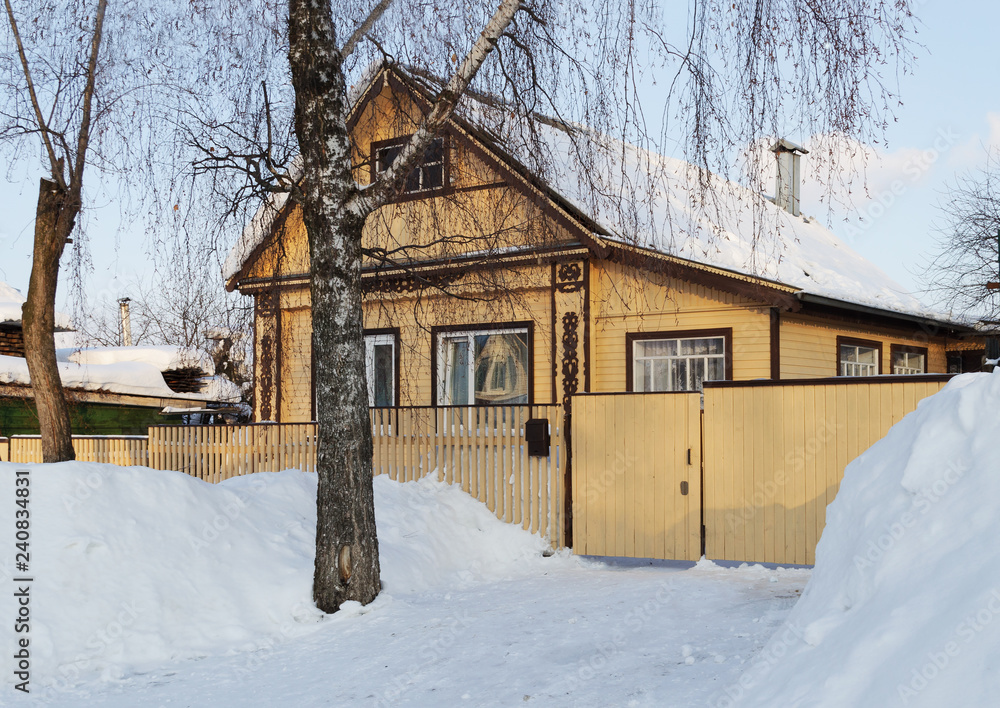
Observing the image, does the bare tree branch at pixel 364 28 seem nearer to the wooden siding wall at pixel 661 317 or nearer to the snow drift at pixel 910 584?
the wooden siding wall at pixel 661 317

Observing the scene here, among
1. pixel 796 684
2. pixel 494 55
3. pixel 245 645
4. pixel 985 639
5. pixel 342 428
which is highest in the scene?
pixel 494 55

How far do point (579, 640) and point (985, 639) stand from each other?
3.41 m

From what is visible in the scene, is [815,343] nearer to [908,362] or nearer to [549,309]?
[549,309]

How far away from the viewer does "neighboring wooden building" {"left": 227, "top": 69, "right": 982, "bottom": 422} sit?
13.2 metres

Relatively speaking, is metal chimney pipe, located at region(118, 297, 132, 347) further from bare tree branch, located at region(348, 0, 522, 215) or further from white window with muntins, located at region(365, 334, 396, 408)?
bare tree branch, located at region(348, 0, 522, 215)

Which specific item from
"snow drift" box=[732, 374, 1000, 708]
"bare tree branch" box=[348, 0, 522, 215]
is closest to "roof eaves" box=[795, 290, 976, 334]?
"bare tree branch" box=[348, 0, 522, 215]

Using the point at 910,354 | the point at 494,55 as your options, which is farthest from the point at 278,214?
the point at 910,354

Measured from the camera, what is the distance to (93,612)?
6555mm

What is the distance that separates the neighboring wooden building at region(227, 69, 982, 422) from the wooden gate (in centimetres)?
231

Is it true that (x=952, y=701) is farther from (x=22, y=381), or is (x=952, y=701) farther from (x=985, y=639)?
(x=22, y=381)

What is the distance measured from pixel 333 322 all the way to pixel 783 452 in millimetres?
4597

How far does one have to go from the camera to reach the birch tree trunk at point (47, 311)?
968 centimetres

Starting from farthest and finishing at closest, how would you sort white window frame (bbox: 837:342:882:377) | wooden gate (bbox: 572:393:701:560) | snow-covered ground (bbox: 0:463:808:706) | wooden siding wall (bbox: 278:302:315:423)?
wooden siding wall (bbox: 278:302:315:423) → white window frame (bbox: 837:342:882:377) → wooden gate (bbox: 572:393:701:560) → snow-covered ground (bbox: 0:463:808:706)

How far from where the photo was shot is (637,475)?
977 centimetres
